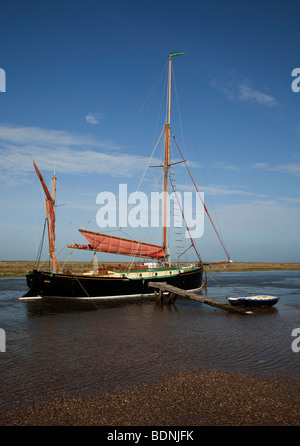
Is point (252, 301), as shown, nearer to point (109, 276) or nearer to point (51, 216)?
A: point (109, 276)

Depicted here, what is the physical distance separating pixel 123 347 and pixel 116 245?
71.1 feet

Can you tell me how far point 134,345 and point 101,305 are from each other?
15217 mm

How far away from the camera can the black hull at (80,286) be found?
1335 inches

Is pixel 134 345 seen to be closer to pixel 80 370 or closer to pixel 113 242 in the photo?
pixel 80 370

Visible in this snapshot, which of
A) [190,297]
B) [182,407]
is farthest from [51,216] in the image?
[182,407]

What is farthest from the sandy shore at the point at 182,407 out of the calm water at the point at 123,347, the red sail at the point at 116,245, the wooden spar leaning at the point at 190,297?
the red sail at the point at 116,245

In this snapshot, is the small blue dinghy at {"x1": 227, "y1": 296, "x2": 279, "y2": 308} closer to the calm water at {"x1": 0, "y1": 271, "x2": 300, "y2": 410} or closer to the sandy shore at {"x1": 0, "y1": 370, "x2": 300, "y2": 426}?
the calm water at {"x1": 0, "y1": 271, "x2": 300, "y2": 410}

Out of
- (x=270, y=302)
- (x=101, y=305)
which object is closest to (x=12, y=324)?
(x=101, y=305)

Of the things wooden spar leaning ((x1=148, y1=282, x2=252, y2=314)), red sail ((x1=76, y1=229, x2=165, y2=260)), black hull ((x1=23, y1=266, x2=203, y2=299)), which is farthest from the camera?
red sail ((x1=76, y1=229, x2=165, y2=260))

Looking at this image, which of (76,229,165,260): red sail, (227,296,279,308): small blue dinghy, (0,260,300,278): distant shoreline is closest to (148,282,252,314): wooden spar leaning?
(227,296,279,308): small blue dinghy

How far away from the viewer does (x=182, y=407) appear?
1020 cm

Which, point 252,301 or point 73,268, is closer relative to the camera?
point 252,301

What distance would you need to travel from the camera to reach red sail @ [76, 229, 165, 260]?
37469 mm

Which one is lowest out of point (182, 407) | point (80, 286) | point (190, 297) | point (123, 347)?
point (123, 347)
